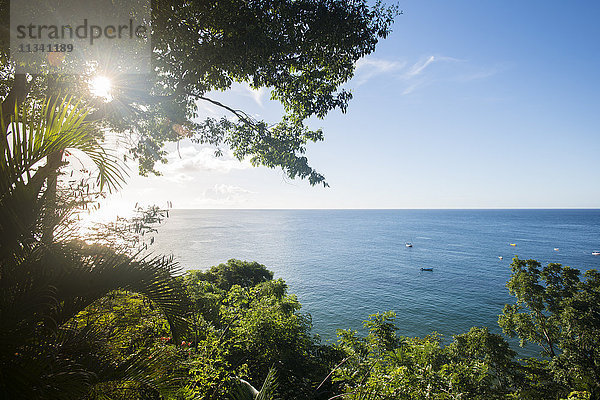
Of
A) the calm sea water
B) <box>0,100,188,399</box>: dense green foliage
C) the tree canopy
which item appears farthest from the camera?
the calm sea water

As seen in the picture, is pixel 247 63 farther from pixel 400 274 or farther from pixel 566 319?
pixel 400 274

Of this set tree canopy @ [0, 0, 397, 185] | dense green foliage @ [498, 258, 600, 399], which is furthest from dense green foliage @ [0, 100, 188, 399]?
dense green foliage @ [498, 258, 600, 399]

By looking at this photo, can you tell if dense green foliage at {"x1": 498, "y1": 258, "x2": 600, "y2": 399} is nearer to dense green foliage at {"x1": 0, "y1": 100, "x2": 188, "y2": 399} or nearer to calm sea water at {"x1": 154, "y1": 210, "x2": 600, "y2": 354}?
calm sea water at {"x1": 154, "y1": 210, "x2": 600, "y2": 354}

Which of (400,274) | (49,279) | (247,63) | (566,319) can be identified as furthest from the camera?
(400,274)

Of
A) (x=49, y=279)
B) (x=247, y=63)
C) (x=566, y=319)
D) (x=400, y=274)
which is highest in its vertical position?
(x=247, y=63)

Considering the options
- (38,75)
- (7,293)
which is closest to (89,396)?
(7,293)

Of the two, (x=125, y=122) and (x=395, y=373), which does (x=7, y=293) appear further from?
(x=395, y=373)

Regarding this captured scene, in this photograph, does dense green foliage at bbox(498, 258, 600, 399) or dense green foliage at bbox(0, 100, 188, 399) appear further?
dense green foliage at bbox(498, 258, 600, 399)

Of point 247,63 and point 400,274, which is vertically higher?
point 247,63

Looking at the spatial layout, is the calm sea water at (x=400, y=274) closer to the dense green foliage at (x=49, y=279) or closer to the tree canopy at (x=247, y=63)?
the tree canopy at (x=247, y=63)

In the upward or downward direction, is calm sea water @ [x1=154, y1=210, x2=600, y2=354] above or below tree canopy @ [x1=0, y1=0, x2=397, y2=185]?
below

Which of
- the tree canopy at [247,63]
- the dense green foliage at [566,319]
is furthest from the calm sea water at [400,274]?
the tree canopy at [247,63]

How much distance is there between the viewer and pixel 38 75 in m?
4.67

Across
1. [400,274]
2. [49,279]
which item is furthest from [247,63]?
[400,274]
